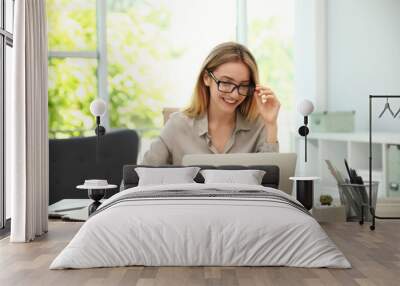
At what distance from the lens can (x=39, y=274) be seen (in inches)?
157

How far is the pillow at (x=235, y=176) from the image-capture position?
5.50 m

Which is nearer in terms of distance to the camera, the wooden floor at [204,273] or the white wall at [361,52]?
the wooden floor at [204,273]

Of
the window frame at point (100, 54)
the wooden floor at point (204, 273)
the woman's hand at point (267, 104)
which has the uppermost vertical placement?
the window frame at point (100, 54)

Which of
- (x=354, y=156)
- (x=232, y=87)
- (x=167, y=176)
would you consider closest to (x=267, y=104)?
(x=232, y=87)

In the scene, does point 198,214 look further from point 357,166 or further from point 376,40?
point 376,40

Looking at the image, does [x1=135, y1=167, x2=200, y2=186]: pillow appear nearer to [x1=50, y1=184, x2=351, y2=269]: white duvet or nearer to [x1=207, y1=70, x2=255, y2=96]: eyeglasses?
[x1=207, y1=70, x2=255, y2=96]: eyeglasses

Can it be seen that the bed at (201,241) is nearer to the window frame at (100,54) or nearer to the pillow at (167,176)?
the pillow at (167,176)

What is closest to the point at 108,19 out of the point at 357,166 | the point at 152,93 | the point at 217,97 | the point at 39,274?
the point at 152,93

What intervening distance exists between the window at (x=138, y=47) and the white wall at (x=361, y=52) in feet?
2.49

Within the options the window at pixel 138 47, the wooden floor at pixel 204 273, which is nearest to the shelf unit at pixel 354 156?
the window at pixel 138 47

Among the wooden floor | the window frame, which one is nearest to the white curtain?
the wooden floor

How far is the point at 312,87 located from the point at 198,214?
457 cm

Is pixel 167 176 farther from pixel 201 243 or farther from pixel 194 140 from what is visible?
pixel 201 243

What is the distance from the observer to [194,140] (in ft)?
20.9
